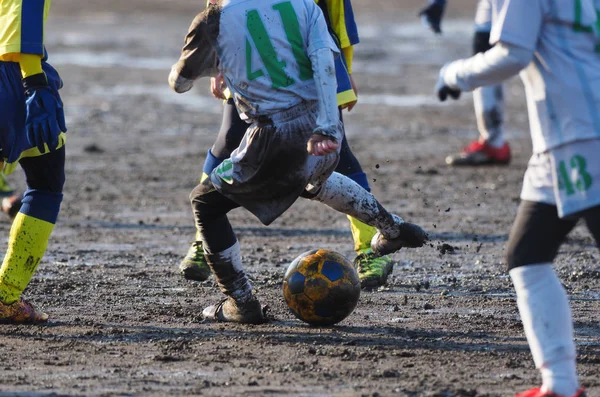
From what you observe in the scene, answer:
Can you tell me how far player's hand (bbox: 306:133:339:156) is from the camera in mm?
5555

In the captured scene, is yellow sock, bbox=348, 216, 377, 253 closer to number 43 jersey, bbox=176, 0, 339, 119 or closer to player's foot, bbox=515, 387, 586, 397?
number 43 jersey, bbox=176, 0, 339, 119

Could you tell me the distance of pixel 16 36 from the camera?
5.91 metres

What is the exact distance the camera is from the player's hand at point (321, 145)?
18.2 ft

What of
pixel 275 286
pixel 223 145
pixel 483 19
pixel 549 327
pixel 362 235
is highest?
pixel 549 327

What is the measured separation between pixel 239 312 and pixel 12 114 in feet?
5.00

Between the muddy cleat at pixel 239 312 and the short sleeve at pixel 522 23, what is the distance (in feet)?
→ 7.74

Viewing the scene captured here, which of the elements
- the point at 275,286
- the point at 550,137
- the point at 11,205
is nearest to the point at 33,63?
the point at 275,286

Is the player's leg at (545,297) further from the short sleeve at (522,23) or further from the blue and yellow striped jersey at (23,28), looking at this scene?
the blue and yellow striped jersey at (23,28)

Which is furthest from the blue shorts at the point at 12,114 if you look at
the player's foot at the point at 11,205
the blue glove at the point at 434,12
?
the blue glove at the point at 434,12

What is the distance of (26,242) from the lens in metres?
6.30

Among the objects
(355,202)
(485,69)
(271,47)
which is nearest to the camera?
(485,69)

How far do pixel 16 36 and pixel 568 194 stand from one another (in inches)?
114

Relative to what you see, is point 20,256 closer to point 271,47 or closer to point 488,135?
point 271,47

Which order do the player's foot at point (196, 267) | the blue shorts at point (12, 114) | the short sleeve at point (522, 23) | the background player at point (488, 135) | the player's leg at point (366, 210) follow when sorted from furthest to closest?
1. the background player at point (488, 135)
2. the player's foot at point (196, 267)
3. the player's leg at point (366, 210)
4. the blue shorts at point (12, 114)
5. the short sleeve at point (522, 23)
